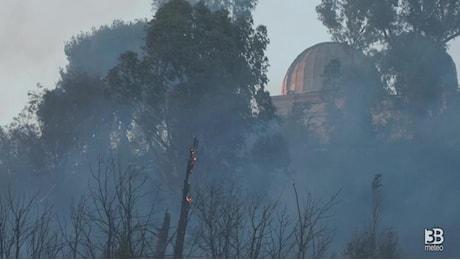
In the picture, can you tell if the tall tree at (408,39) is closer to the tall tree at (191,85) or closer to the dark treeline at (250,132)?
the dark treeline at (250,132)

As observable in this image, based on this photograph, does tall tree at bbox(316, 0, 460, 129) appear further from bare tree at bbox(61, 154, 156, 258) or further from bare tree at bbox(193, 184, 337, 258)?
bare tree at bbox(61, 154, 156, 258)

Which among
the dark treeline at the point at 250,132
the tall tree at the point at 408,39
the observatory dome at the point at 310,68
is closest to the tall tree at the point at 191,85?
the dark treeline at the point at 250,132

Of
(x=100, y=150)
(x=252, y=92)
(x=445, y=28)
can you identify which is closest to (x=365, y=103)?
(x=445, y=28)

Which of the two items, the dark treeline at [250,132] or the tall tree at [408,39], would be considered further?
the tall tree at [408,39]

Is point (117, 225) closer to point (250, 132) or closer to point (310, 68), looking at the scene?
point (250, 132)

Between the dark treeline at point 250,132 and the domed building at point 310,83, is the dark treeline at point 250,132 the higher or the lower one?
the lower one

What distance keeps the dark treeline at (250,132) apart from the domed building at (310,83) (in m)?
1.17

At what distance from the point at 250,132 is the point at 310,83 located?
57.3ft

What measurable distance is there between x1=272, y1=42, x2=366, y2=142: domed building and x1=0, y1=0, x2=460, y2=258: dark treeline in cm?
117

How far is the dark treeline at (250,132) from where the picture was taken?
42000 mm

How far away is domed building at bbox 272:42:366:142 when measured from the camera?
5775 cm

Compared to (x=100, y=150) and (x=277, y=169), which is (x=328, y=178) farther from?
(x=100, y=150)

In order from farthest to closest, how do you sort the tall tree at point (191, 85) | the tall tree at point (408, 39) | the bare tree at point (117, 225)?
the tall tree at point (408, 39) → the tall tree at point (191, 85) → the bare tree at point (117, 225)

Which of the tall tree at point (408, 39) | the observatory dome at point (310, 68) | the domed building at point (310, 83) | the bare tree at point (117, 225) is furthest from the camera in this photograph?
the observatory dome at point (310, 68)
